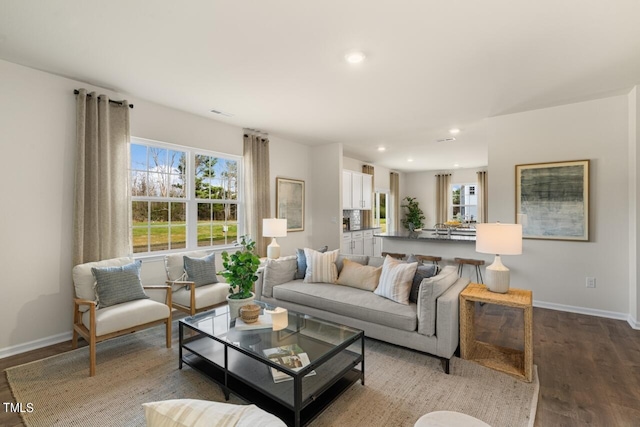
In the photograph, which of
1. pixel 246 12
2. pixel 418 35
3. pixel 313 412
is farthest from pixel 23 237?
pixel 418 35

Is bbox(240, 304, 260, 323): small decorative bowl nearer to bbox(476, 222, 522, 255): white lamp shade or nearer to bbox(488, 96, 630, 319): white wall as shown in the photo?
bbox(476, 222, 522, 255): white lamp shade

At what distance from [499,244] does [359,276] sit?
1.46 metres

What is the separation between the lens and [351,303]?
9.90 feet

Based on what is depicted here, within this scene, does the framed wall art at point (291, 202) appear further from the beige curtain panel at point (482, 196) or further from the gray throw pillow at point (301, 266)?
the beige curtain panel at point (482, 196)

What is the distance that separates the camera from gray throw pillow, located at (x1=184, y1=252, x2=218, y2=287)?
141 inches

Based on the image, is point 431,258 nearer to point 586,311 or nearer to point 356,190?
Result: point 586,311

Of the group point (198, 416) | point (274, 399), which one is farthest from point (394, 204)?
point (198, 416)

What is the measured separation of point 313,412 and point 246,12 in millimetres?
2693

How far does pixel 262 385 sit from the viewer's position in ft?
6.55

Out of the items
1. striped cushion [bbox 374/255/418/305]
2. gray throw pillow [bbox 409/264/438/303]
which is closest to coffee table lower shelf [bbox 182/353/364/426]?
striped cushion [bbox 374/255/418/305]

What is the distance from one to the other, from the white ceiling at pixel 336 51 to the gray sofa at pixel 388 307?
2.00m

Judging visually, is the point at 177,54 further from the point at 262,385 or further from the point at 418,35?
the point at 262,385

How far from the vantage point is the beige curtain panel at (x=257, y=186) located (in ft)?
16.0

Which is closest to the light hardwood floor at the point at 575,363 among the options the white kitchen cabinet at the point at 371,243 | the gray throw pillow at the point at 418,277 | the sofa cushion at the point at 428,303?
the sofa cushion at the point at 428,303
